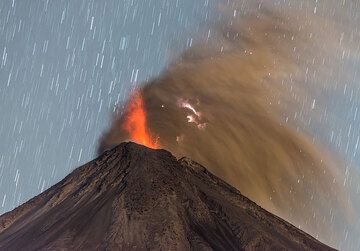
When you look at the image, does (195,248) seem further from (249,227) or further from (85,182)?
(85,182)

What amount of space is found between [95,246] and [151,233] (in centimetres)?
812

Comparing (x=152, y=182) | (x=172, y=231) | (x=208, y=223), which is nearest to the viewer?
(x=172, y=231)

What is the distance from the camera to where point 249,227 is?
96250 mm

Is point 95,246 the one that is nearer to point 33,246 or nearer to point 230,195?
point 33,246

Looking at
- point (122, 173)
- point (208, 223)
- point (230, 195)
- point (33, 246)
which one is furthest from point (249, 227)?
point (33, 246)

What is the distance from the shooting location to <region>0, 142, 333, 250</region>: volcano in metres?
86.1

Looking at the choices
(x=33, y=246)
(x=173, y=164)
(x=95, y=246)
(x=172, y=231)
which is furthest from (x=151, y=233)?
Result: (x=173, y=164)

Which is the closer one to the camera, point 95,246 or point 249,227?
point 95,246

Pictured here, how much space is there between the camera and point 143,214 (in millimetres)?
92500

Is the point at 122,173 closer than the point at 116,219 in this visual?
No

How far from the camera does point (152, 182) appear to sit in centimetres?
10319

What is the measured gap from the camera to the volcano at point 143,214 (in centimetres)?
8606

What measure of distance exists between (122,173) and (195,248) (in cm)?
2537

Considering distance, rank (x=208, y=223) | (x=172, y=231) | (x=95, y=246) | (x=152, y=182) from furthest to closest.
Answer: (x=152, y=182) → (x=208, y=223) → (x=172, y=231) → (x=95, y=246)
